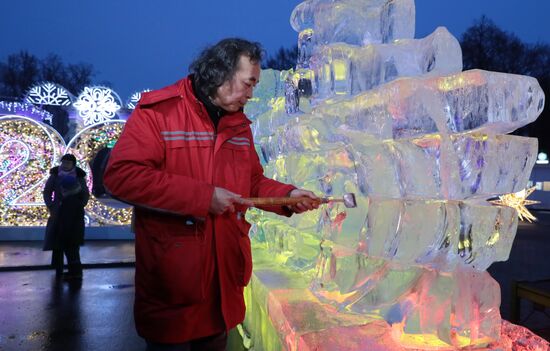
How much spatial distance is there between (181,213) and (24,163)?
32.9ft

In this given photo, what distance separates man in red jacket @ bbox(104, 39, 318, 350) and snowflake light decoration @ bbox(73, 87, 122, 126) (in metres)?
9.58

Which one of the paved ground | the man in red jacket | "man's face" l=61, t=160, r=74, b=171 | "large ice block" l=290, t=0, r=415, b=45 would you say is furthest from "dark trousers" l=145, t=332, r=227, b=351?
"man's face" l=61, t=160, r=74, b=171

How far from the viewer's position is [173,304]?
5.57 feet

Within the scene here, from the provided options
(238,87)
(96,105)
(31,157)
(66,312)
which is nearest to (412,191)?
(238,87)

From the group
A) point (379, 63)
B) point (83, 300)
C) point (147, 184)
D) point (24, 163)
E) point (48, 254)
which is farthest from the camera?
point (24, 163)

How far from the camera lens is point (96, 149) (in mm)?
10633

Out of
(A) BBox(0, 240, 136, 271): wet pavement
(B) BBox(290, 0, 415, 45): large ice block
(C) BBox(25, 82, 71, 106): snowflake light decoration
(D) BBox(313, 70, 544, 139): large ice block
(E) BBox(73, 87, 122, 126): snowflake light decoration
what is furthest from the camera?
(E) BBox(73, 87, 122, 126): snowflake light decoration

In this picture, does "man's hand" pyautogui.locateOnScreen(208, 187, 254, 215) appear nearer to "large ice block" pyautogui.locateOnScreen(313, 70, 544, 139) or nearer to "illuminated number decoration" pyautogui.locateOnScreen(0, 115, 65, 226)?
"large ice block" pyautogui.locateOnScreen(313, 70, 544, 139)

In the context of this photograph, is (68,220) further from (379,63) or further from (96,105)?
(379,63)

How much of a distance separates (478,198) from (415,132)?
32 cm

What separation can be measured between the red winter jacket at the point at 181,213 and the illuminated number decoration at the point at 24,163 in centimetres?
973

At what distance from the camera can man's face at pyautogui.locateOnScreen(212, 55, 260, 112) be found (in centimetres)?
174

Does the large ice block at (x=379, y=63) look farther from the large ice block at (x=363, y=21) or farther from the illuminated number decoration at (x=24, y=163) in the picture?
the illuminated number decoration at (x=24, y=163)

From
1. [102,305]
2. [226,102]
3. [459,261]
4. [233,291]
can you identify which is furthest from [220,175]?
[102,305]
